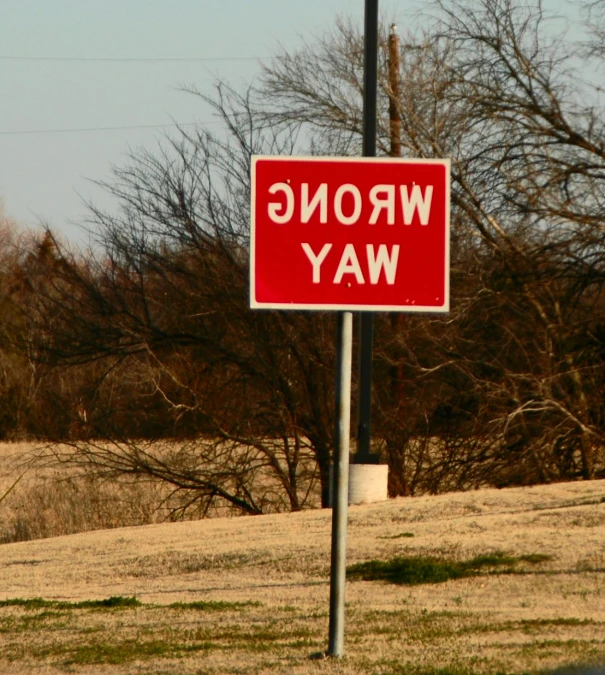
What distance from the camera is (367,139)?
14.8 metres

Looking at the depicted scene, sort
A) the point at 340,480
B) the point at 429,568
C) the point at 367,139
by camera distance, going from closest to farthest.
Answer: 1. the point at 340,480
2. the point at 429,568
3. the point at 367,139

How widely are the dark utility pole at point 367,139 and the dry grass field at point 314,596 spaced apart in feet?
2.90

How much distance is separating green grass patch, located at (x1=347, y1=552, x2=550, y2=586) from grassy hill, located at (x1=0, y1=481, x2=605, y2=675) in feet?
0.06

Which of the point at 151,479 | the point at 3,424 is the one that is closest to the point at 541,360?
the point at 151,479

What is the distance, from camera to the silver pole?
608 centimetres

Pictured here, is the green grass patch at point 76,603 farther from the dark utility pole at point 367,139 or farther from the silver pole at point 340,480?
the dark utility pole at point 367,139

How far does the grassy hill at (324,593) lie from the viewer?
6.64 meters

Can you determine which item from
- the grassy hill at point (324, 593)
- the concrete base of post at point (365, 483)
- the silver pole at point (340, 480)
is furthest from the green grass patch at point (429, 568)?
the concrete base of post at point (365, 483)

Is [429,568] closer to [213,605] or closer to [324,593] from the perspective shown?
[324,593]

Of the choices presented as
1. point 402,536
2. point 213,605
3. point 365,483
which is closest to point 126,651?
point 213,605

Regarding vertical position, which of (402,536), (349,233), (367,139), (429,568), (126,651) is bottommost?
(126,651)

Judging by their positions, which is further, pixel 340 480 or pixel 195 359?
pixel 195 359

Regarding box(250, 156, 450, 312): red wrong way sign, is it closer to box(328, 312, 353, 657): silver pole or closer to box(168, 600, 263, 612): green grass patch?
box(328, 312, 353, 657): silver pole

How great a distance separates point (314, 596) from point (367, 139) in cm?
692
